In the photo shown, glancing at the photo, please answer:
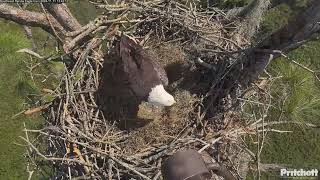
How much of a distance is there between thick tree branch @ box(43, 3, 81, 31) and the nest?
0.17 m

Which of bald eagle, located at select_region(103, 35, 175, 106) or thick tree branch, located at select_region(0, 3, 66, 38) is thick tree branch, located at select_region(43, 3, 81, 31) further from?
bald eagle, located at select_region(103, 35, 175, 106)

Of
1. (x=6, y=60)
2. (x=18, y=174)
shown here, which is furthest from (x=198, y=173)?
(x=18, y=174)

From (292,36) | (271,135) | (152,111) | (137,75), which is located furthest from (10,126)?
(292,36)

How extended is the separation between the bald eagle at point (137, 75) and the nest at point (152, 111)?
7.3 inches

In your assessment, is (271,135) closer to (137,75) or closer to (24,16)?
(137,75)

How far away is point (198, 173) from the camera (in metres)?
2.44

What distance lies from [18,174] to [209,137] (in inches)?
125

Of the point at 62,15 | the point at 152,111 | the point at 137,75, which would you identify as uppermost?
the point at 62,15

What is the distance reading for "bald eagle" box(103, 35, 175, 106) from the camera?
9.71 ft

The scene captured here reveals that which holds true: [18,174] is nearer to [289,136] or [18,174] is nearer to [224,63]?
[289,136]

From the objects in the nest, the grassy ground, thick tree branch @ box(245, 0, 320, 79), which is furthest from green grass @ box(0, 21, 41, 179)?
thick tree branch @ box(245, 0, 320, 79)

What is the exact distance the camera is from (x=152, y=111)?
3256mm

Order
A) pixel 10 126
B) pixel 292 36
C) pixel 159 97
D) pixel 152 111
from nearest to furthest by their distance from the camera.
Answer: pixel 292 36 → pixel 159 97 → pixel 152 111 → pixel 10 126

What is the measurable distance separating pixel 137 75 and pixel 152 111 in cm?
36
